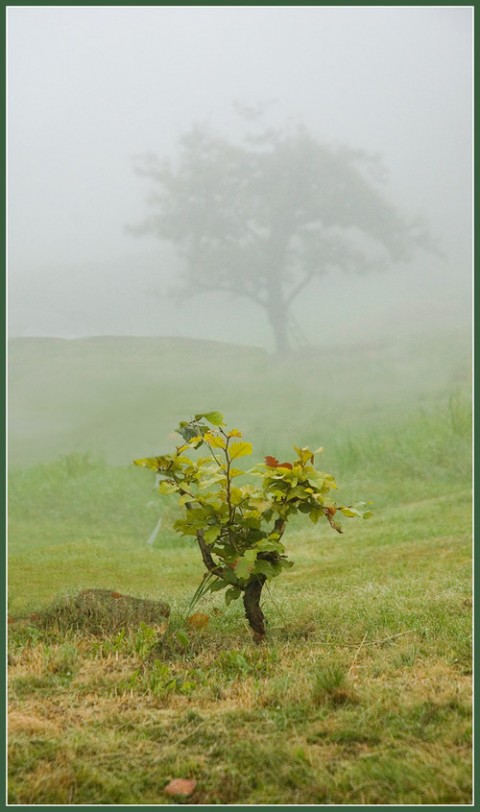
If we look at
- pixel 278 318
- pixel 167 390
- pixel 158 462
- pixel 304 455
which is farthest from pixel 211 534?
pixel 278 318

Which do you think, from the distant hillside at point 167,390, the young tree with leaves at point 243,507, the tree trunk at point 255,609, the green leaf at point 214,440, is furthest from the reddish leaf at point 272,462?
the distant hillside at point 167,390

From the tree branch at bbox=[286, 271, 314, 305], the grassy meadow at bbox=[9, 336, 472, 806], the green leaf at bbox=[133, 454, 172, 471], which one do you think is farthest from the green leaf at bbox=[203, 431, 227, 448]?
the tree branch at bbox=[286, 271, 314, 305]

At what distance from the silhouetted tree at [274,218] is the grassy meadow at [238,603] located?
59 centimetres

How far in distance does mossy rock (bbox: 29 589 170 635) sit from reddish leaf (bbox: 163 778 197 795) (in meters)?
1.00

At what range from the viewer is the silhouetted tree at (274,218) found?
635cm

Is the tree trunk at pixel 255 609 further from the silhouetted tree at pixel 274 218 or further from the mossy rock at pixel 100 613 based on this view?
the silhouetted tree at pixel 274 218

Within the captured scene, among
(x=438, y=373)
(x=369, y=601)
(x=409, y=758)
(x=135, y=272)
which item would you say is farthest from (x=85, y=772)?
(x=438, y=373)

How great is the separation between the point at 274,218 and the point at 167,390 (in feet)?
5.26

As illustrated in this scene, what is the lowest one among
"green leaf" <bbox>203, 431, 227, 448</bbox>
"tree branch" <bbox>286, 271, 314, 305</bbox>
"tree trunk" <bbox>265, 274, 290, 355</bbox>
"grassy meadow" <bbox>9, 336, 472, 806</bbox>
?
"grassy meadow" <bbox>9, 336, 472, 806</bbox>

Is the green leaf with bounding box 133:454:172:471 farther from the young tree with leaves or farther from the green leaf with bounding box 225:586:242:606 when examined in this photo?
the green leaf with bounding box 225:586:242:606

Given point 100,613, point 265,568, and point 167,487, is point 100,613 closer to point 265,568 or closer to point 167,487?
point 167,487

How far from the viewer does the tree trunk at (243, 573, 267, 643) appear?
3.18m

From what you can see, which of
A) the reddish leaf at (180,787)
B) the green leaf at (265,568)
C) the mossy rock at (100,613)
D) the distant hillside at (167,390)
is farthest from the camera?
the distant hillside at (167,390)

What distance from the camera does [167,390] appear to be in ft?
20.0
